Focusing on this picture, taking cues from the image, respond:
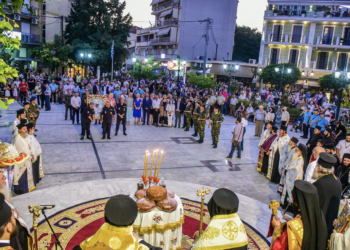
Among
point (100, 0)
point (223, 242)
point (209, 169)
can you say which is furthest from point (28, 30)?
point (223, 242)

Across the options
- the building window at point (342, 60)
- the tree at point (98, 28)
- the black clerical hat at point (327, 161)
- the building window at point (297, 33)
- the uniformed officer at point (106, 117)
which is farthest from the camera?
the building window at point (297, 33)

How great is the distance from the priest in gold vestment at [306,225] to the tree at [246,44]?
166ft

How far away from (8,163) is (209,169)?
6.09 meters

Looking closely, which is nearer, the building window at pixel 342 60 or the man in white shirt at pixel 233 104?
the man in white shirt at pixel 233 104

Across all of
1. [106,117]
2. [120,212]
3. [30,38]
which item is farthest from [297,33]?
[120,212]

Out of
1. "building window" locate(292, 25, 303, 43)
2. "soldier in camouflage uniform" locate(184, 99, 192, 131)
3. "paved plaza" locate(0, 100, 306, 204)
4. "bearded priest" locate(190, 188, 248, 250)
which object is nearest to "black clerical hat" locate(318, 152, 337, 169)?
"bearded priest" locate(190, 188, 248, 250)

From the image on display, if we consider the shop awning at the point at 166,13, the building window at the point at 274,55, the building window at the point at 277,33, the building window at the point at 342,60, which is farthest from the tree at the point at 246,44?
the building window at the point at 342,60

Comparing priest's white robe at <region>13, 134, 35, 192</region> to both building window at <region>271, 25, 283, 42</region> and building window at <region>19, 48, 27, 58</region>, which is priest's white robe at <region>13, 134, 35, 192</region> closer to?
building window at <region>271, 25, 283, 42</region>

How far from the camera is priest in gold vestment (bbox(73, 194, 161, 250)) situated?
2.64m

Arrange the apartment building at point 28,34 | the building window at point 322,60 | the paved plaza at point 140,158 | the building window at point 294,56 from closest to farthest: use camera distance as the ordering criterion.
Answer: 1. the paved plaza at point 140,158
2. the building window at point 322,60
3. the building window at point 294,56
4. the apartment building at point 28,34

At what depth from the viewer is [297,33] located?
34.1m

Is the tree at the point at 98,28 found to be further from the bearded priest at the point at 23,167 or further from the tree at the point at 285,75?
the bearded priest at the point at 23,167

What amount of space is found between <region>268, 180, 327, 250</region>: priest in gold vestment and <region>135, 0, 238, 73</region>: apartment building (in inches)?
1606

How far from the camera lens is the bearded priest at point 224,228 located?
292cm
